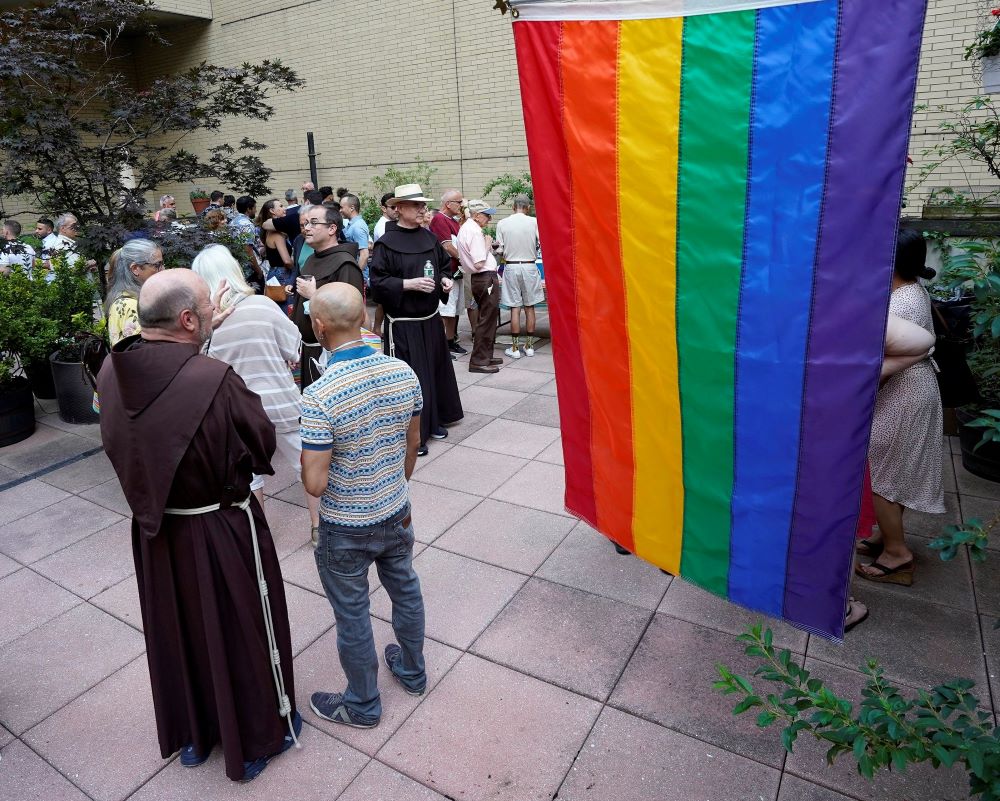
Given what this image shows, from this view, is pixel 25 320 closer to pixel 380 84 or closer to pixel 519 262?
pixel 519 262

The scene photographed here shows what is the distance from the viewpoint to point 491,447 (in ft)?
19.1

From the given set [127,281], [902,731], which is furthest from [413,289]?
[902,731]

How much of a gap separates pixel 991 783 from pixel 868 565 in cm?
265

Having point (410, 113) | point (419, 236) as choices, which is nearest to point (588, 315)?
point (419, 236)

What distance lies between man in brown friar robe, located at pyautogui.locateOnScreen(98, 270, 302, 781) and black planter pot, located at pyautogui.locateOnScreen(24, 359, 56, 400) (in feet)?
19.3

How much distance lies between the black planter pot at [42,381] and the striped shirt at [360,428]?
20.4ft

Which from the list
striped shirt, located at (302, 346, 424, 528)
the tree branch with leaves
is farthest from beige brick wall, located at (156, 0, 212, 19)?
striped shirt, located at (302, 346, 424, 528)

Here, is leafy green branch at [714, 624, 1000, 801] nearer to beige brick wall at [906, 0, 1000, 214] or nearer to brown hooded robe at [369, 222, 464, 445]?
brown hooded robe at [369, 222, 464, 445]

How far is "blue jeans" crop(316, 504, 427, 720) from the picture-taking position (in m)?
2.64

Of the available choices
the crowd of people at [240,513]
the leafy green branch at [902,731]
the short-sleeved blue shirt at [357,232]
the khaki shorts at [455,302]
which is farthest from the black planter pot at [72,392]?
the leafy green branch at [902,731]

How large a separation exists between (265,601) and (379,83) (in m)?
12.6

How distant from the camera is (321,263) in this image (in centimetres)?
487

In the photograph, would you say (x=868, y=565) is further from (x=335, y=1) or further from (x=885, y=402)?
(x=335, y=1)

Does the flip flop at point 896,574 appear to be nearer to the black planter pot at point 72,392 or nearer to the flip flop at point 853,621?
the flip flop at point 853,621
